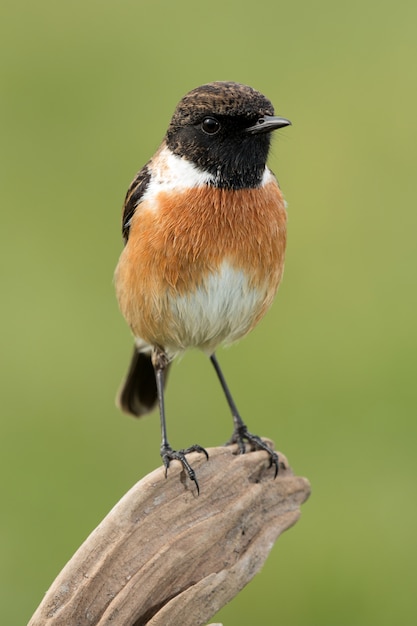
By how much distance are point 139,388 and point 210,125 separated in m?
1.86

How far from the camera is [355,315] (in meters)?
9.62

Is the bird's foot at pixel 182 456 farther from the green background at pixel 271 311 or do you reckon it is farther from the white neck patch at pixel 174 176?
Result: the green background at pixel 271 311

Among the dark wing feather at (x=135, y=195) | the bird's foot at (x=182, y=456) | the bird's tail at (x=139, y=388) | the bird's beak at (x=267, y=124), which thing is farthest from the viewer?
the bird's tail at (x=139, y=388)

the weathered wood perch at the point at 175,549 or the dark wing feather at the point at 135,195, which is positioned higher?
the dark wing feather at the point at 135,195

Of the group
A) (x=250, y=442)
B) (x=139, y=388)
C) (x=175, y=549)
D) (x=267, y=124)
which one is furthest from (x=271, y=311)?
(x=175, y=549)

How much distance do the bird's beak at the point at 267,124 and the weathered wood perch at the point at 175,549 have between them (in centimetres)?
143

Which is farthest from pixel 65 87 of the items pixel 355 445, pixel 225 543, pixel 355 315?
pixel 225 543

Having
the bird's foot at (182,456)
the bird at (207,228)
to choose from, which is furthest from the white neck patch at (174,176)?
the bird's foot at (182,456)

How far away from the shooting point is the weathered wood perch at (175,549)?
477 centimetres

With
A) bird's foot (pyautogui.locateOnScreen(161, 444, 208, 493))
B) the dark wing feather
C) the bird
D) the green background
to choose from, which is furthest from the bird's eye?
the green background

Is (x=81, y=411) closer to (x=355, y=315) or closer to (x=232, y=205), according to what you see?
(x=355, y=315)

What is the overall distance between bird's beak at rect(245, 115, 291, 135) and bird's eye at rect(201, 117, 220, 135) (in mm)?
153

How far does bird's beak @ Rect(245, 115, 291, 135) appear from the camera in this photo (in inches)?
229

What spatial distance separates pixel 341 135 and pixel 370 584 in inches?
164
